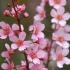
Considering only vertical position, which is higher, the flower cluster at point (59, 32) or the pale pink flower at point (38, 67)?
the flower cluster at point (59, 32)

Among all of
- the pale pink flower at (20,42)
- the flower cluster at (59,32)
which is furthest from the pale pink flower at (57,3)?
the pale pink flower at (20,42)

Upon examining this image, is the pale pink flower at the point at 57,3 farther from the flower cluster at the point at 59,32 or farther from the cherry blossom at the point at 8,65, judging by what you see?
the cherry blossom at the point at 8,65

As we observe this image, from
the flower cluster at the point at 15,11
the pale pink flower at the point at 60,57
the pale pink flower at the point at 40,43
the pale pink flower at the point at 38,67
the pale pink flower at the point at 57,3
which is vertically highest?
the pale pink flower at the point at 57,3

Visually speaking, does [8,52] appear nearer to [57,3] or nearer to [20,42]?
[20,42]

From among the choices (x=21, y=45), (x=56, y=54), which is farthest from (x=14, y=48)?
(x=56, y=54)

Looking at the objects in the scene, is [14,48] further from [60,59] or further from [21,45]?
[60,59]

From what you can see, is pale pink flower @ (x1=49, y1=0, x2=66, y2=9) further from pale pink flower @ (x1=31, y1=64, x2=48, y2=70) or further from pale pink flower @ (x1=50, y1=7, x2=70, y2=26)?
pale pink flower @ (x1=31, y1=64, x2=48, y2=70)

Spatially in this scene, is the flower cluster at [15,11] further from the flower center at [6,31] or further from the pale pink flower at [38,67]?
the pale pink flower at [38,67]

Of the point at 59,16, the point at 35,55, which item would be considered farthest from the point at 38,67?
the point at 59,16
